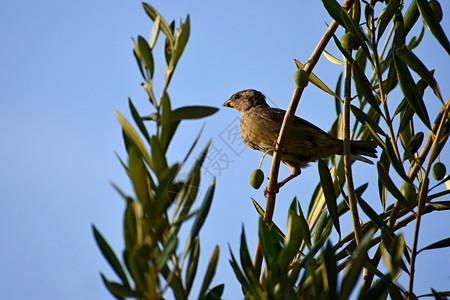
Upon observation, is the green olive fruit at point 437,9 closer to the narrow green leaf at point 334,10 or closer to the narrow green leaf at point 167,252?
the narrow green leaf at point 334,10

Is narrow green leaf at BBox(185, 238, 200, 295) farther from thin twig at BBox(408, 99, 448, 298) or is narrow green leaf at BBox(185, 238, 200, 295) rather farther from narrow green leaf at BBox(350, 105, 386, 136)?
narrow green leaf at BBox(350, 105, 386, 136)

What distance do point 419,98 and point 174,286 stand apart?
149 cm

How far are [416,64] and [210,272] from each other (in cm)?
132

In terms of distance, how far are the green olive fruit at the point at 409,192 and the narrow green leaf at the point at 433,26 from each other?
2.11ft

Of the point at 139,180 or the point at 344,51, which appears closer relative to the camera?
the point at 139,180

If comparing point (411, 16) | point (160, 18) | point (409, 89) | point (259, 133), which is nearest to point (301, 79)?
point (409, 89)

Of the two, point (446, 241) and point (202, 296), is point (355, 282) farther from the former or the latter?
point (446, 241)

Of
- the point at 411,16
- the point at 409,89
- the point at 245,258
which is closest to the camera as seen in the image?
the point at 245,258

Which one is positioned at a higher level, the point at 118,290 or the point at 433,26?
the point at 433,26

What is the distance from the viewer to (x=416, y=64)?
258 cm

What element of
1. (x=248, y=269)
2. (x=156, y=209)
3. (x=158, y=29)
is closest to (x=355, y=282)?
(x=248, y=269)

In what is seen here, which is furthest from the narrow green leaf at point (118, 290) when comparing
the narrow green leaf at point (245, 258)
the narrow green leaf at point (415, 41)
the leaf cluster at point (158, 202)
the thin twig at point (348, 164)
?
the narrow green leaf at point (415, 41)

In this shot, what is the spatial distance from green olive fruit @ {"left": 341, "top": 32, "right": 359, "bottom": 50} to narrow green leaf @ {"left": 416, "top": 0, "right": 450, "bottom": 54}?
0.54m

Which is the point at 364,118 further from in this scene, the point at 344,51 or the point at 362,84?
the point at 344,51
